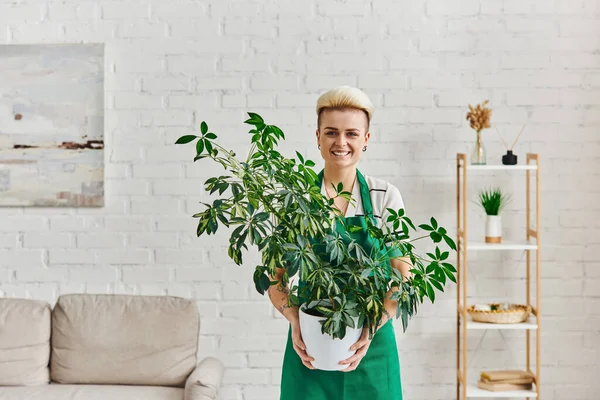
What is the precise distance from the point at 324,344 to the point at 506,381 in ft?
6.02

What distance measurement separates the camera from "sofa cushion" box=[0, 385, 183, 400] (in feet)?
9.98

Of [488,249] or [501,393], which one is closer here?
[501,393]

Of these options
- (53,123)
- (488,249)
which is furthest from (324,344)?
(53,123)

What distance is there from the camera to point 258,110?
3.56 m

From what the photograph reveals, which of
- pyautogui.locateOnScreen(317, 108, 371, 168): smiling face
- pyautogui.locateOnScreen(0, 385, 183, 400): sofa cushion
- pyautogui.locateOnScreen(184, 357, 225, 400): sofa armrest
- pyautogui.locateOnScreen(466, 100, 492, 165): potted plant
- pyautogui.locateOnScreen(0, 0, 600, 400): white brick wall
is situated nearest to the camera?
pyautogui.locateOnScreen(317, 108, 371, 168): smiling face

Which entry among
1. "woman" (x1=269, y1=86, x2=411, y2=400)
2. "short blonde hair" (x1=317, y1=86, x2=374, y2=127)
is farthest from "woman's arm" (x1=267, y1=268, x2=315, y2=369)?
"short blonde hair" (x1=317, y1=86, x2=374, y2=127)

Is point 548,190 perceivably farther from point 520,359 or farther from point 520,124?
point 520,359

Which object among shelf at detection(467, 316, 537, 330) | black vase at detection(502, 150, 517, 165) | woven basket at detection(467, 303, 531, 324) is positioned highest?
black vase at detection(502, 150, 517, 165)

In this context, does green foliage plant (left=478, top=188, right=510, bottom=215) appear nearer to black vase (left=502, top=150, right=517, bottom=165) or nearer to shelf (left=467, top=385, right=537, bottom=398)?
black vase (left=502, top=150, right=517, bottom=165)

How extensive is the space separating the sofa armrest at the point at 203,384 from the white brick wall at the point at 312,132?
473mm

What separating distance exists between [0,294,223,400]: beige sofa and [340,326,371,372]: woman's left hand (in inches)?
55.7

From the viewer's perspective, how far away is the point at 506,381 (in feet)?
11.0

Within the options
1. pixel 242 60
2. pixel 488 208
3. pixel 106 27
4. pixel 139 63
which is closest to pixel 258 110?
pixel 242 60

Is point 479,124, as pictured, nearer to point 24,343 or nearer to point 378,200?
point 378,200
